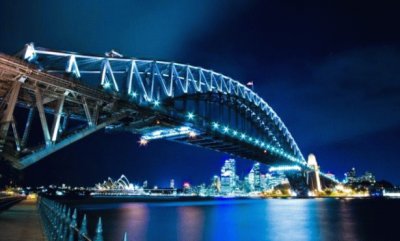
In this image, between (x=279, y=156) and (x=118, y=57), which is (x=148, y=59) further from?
Answer: (x=279, y=156)

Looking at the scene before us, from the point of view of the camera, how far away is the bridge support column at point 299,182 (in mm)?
103556

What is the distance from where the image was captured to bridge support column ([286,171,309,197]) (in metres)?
104

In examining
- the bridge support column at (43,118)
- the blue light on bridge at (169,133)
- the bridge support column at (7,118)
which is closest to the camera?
the bridge support column at (7,118)

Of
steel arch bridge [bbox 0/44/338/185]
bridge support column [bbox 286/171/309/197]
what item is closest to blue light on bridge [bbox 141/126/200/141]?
steel arch bridge [bbox 0/44/338/185]

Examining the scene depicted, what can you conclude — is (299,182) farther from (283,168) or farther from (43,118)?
(43,118)

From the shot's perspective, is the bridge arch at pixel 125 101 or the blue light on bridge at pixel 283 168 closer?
the bridge arch at pixel 125 101

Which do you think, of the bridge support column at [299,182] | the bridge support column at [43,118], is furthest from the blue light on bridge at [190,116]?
the bridge support column at [299,182]

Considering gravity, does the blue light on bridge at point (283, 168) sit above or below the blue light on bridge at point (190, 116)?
below

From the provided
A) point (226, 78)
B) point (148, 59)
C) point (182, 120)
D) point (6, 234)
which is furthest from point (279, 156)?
point (6, 234)

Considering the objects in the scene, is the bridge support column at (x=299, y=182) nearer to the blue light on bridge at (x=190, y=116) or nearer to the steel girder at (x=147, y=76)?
the steel girder at (x=147, y=76)

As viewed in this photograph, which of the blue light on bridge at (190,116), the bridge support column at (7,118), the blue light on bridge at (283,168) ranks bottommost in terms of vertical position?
the bridge support column at (7,118)

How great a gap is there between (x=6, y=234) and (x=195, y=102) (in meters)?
45.1

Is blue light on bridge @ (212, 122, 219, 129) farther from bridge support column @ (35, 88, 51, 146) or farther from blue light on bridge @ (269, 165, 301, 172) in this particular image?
blue light on bridge @ (269, 165, 301, 172)

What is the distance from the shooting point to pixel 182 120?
43.5m
